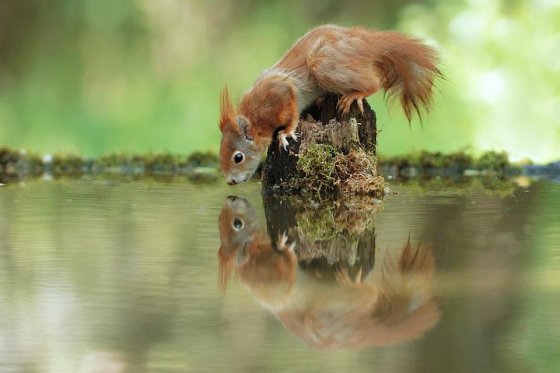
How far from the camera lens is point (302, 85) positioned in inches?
197

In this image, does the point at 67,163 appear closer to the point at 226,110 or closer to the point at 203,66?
the point at 203,66

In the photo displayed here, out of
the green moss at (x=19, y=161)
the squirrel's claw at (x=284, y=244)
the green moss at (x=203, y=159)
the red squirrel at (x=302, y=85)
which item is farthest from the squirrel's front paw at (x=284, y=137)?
the green moss at (x=19, y=161)

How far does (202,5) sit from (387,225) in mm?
3785

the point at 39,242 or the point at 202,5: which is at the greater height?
the point at 202,5

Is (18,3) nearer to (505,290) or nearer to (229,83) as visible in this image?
(229,83)

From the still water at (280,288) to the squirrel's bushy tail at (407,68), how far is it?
33.9 inches

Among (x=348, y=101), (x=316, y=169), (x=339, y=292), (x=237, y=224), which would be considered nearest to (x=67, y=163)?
(x=316, y=169)

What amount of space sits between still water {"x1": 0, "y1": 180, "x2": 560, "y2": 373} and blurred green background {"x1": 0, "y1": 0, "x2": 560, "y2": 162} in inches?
96.0

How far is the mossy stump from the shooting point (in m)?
5.04

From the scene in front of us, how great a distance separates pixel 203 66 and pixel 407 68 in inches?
89.6

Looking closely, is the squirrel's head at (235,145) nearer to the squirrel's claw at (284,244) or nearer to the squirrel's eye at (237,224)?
the squirrel's eye at (237,224)

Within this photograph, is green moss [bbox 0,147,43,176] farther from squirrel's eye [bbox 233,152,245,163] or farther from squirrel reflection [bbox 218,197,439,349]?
squirrel reflection [bbox 218,197,439,349]

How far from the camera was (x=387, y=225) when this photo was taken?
384cm

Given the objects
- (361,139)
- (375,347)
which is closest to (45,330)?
(375,347)
